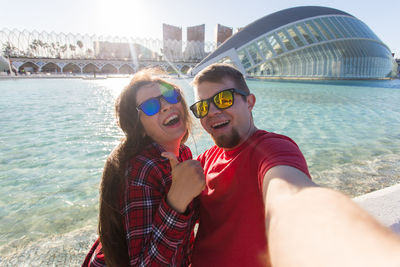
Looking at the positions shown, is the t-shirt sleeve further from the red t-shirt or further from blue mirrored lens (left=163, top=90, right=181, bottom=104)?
blue mirrored lens (left=163, top=90, right=181, bottom=104)

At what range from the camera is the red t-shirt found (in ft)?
3.38

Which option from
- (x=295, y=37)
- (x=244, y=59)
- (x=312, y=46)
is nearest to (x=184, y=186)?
(x=244, y=59)

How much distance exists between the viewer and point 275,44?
25.5m

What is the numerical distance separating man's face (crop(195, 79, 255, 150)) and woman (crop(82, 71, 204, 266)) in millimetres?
177

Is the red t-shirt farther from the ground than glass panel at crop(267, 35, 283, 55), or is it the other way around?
glass panel at crop(267, 35, 283, 55)

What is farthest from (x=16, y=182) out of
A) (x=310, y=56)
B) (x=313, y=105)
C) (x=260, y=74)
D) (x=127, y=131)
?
(x=260, y=74)

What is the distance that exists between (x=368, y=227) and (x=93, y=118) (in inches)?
350

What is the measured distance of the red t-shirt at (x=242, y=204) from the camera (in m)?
1.03

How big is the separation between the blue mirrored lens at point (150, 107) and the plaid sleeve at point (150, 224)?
1.20 feet

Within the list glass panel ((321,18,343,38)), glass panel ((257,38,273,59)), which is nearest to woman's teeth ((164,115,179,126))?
glass panel ((257,38,273,59))

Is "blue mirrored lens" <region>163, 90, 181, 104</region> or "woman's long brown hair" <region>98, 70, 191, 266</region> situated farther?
"blue mirrored lens" <region>163, 90, 181, 104</region>

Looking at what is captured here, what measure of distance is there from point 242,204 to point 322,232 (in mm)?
580

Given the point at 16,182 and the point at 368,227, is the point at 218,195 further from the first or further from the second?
the point at 16,182

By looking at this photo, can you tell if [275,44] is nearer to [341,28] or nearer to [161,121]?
[341,28]
